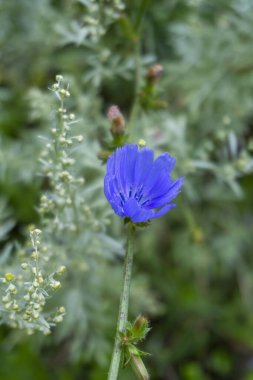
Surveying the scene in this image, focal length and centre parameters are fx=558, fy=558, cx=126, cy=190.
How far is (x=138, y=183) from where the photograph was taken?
66.3 inches

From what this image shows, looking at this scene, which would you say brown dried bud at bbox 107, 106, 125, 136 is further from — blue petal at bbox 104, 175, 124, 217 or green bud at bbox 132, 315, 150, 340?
green bud at bbox 132, 315, 150, 340

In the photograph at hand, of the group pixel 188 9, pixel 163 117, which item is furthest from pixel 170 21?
pixel 163 117

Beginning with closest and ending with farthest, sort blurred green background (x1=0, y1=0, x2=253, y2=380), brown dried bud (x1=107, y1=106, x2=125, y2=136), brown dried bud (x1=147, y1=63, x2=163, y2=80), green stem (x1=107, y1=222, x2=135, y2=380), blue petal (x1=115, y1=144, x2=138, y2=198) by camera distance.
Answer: green stem (x1=107, y1=222, x2=135, y2=380) < blue petal (x1=115, y1=144, x2=138, y2=198) < brown dried bud (x1=107, y1=106, x2=125, y2=136) < brown dried bud (x1=147, y1=63, x2=163, y2=80) < blurred green background (x1=0, y1=0, x2=253, y2=380)

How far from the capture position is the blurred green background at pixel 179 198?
Result: 2.94 meters

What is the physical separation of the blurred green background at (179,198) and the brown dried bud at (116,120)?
85 centimetres

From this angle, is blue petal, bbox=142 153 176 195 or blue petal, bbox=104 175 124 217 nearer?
blue petal, bbox=104 175 124 217

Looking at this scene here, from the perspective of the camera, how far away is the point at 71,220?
88.9 inches

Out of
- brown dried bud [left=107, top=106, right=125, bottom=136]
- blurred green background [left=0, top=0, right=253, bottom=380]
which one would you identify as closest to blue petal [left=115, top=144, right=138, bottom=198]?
brown dried bud [left=107, top=106, right=125, bottom=136]

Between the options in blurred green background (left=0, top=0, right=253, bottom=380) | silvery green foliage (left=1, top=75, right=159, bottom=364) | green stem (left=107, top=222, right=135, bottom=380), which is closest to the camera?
green stem (left=107, top=222, right=135, bottom=380)

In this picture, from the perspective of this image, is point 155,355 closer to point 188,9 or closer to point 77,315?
point 77,315

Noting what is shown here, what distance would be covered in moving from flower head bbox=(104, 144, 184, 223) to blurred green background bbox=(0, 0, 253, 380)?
1.08m

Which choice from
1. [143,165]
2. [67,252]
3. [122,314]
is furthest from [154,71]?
[122,314]

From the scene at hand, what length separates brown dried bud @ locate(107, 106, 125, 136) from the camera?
187 cm

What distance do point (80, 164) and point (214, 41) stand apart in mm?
1203
